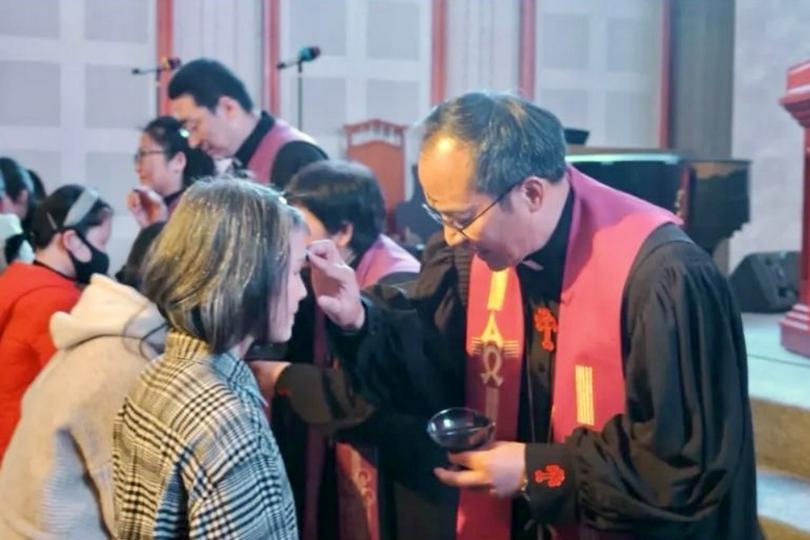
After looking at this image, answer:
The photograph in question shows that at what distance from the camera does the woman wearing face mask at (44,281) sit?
2816mm

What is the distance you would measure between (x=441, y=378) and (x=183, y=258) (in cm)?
69

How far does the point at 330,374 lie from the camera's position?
231 cm

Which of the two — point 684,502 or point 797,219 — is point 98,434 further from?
point 797,219

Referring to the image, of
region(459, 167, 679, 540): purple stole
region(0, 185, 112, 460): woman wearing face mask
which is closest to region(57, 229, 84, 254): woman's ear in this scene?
region(0, 185, 112, 460): woman wearing face mask

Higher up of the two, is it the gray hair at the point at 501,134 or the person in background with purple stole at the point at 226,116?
the person in background with purple stole at the point at 226,116

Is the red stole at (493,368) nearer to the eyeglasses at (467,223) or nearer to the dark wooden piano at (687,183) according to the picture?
the eyeglasses at (467,223)

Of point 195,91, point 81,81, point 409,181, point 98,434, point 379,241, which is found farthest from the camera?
point 409,181

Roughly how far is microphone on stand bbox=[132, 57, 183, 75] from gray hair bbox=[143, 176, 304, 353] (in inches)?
183

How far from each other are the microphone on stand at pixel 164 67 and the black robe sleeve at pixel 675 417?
489 cm

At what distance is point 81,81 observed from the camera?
726 centimetres

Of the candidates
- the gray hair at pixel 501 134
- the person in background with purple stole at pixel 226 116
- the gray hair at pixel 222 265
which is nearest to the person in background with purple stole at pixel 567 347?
the gray hair at pixel 501 134

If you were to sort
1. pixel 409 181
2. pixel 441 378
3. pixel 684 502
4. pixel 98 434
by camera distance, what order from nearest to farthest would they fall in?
1. pixel 684 502
2. pixel 98 434
3. pixel 441 378
4. pixel 409 181

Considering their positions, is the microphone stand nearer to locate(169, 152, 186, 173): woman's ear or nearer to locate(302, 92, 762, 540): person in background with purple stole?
locate(169, 152, 186, 173): woman's ear

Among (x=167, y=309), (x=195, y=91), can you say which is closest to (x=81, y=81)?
(x=195, y=91)
